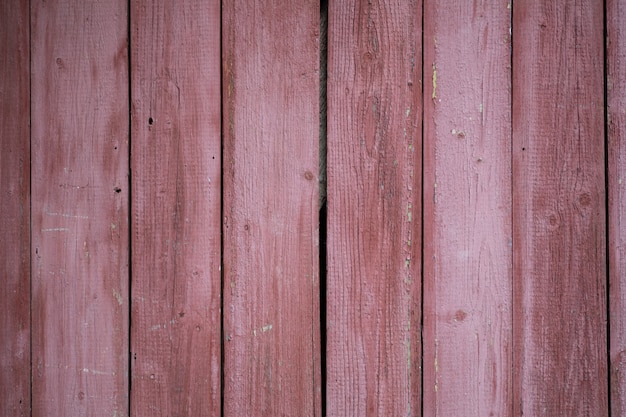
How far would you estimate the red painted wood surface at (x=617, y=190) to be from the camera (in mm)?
1152

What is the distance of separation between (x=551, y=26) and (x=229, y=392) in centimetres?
92

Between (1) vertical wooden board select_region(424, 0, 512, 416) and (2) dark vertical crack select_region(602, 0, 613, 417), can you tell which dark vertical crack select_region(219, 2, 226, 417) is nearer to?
(1) vertical wooden board select_region(424, 0, 512, 416)

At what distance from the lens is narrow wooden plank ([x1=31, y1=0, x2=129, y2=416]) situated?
1.15 m

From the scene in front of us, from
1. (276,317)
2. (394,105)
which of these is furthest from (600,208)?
(276,317)

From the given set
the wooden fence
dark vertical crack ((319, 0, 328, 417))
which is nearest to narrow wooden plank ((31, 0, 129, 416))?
the wooden fence

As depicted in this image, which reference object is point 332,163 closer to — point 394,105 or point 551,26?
point 394,105

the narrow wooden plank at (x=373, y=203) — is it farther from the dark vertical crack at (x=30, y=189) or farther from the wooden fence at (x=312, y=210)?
the dark vertical crack at (x=30, y=189)

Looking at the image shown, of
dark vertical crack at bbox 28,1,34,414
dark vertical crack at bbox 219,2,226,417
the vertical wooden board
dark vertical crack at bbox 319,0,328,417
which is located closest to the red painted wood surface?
the vertical wooden board

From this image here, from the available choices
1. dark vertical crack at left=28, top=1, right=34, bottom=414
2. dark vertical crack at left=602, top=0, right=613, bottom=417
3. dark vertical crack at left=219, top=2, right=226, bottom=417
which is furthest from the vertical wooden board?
dark vertical crack at left=28, top=1, right=34, bottom=414

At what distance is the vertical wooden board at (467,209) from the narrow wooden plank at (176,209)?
405 millimetres

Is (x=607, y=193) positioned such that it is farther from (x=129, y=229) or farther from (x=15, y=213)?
(x=15, y=213)

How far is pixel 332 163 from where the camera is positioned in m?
1.15

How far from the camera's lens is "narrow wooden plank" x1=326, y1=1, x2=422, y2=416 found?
115cm

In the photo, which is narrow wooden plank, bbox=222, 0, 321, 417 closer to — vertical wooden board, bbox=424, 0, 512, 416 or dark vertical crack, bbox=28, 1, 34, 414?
vertical wooden board, bbox=424, 0, 512, 416
